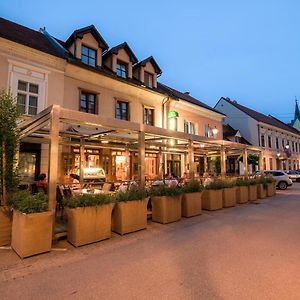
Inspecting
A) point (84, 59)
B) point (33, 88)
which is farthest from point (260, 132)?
point (33, 88)

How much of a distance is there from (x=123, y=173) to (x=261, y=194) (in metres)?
7.88

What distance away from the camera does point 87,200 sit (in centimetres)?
570

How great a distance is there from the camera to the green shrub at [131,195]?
6484 mm

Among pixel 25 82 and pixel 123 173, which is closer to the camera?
pixel 25 82

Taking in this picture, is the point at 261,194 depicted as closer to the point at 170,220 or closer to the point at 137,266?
the point at 170,220

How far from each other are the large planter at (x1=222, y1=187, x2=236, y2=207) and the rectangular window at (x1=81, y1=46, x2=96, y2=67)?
32.4 ft

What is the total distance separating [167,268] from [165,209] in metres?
3.28

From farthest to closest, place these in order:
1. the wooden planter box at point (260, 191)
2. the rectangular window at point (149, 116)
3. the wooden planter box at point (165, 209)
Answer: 1. the rectangular window at point (149, 116)
2. the wooden planter box at point (260, 191)
3. the wooden planter box at point (165, 209)

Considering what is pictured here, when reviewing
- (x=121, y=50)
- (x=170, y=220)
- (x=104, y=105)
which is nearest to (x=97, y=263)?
(x=170, y=220)

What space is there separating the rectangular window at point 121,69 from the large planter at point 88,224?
11.5m

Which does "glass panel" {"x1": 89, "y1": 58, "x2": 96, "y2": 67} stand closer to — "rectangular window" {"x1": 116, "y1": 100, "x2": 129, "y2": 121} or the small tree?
"rectangular window" {"x1": 116, "y1": 100, "x2": 129, "y2": 121}

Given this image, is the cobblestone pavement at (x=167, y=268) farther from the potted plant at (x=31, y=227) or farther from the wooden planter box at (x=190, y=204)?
the wooden planter box at (x=190, y=204)

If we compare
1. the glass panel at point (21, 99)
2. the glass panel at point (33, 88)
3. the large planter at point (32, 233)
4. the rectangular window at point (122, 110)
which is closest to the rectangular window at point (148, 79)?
the rectangular window at point (122, 110)

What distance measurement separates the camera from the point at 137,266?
438cm
